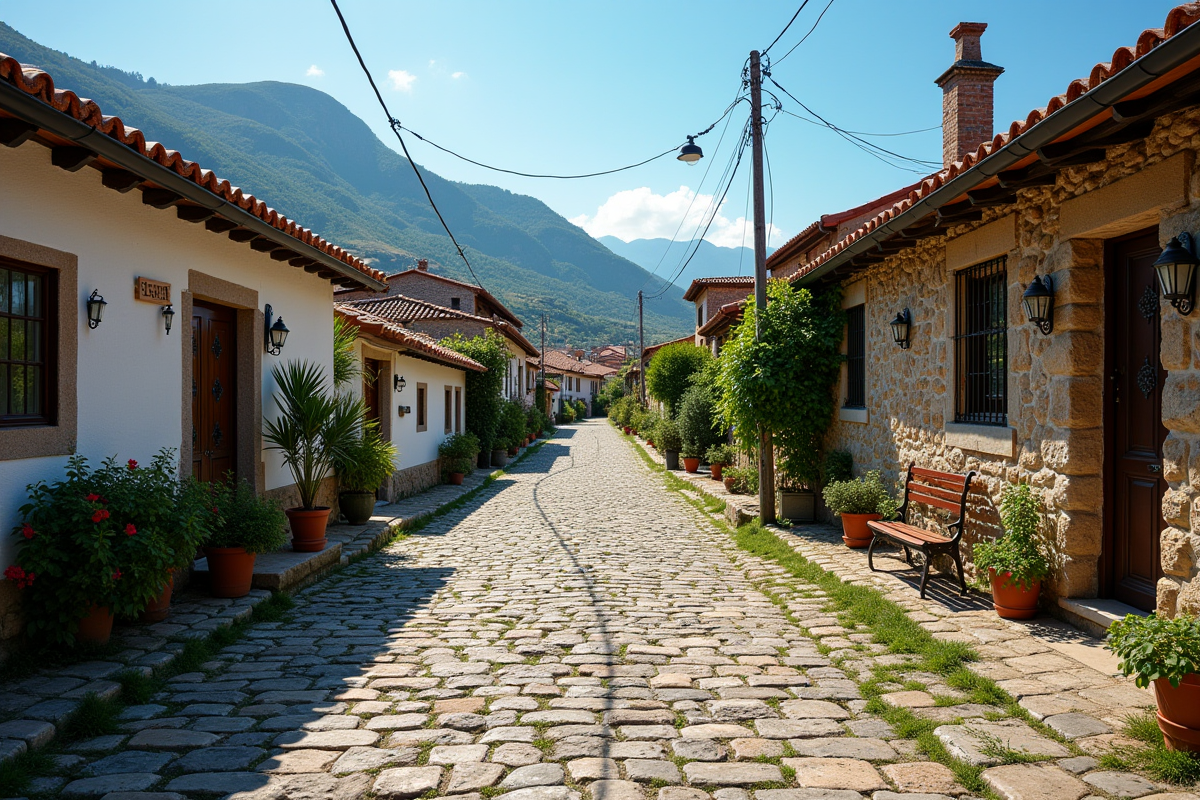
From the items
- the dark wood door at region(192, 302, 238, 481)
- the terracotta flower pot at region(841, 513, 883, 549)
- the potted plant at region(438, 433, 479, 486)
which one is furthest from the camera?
the potted plant at region(438, 433, 479, 486)

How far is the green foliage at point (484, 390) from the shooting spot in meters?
22.0

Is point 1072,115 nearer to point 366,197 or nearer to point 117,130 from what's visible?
point 117,130

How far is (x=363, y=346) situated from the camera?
12047 millimetres

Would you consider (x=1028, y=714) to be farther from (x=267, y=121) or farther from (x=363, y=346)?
(x=267, y=121)

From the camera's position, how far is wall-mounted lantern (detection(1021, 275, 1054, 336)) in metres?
5.26

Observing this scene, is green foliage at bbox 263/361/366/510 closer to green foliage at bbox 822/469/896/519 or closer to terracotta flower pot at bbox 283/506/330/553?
terracotta flower pot at bbox 283/506/330/553

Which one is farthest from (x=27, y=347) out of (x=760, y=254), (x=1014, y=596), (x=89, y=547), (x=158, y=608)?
(x=760, y=254)

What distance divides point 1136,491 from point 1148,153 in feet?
6.92

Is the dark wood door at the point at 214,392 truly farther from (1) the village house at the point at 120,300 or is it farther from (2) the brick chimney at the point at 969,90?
(2) the brick chimney at the point at 969,90

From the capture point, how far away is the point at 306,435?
26.9ft

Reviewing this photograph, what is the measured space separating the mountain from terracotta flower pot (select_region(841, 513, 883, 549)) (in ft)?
236

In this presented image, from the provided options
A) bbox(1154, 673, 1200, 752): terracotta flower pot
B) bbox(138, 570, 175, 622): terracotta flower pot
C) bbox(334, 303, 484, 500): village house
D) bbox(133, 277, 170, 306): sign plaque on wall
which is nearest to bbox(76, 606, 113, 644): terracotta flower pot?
bbox(138, 570, 175, 622): terracotta flower pot

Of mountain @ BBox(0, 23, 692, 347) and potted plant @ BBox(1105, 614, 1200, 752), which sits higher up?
mountain @ BBox(0, 23, 692, 347)

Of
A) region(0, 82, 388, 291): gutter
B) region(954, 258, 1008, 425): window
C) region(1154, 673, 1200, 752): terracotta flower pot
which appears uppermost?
region(0, 82, 388, 291): gutter
